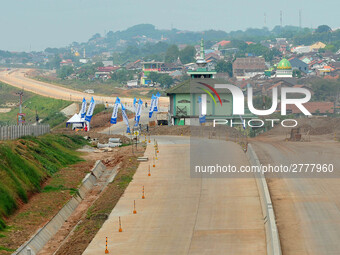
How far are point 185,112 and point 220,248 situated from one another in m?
57.7

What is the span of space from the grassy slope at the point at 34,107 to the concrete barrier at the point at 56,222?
62998 mm

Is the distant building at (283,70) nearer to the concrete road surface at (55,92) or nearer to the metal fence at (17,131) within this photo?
the concrete road surface at (55,92)

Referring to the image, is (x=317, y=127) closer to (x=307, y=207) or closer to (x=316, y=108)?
(x=307, y=207)

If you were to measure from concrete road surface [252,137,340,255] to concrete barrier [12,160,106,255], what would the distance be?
11.2 meters

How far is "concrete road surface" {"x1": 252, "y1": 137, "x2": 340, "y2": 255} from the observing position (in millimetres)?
31291

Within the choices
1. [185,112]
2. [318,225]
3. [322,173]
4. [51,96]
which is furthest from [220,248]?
[51,96]

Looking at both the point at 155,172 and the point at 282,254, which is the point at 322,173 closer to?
the point at 155,172

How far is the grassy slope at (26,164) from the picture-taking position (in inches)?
1587

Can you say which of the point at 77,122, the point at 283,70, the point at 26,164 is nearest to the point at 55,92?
the point at 283,70

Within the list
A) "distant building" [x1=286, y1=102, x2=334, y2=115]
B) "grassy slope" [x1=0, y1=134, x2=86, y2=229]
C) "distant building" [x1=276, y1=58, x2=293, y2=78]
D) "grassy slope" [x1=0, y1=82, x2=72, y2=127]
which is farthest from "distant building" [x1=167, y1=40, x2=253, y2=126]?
"distant building" [x1=276, y1=58, x2=293, y2=78]

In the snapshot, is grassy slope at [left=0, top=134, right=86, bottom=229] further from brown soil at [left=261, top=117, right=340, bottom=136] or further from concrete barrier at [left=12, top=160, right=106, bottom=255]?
brown soil at [left=261, top=117, right=340, bottom=136]

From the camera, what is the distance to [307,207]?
3825 cm

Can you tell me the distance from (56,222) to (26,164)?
8.99 meters

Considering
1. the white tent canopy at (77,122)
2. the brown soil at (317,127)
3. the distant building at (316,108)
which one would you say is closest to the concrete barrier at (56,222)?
the brown soil at (317,127)
